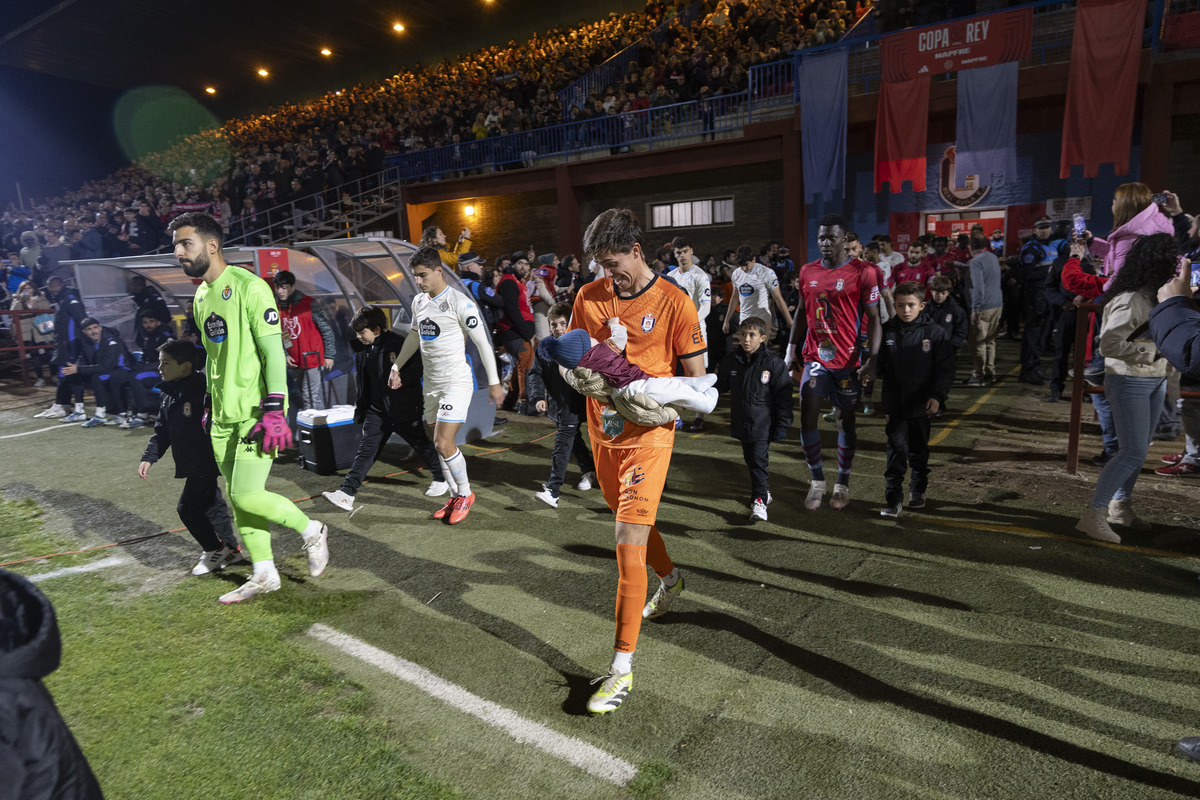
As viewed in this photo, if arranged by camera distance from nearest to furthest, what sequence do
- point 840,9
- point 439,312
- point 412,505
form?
point 439,312 < point 412,505 < point 840,9

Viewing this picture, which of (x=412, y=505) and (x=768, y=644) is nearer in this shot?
(x=768, y=644)

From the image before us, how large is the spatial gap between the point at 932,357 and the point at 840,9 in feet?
53.9

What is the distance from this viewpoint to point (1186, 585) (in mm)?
4023

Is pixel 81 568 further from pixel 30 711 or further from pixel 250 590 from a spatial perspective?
pixel 30 711

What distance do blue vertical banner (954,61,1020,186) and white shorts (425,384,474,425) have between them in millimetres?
12921

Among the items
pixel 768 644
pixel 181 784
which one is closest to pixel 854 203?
pixel 768 644

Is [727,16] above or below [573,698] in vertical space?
above

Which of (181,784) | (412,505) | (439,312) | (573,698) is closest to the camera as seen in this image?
(181,784)

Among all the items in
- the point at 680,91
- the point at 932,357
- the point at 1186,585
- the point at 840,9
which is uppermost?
the point at 840,9

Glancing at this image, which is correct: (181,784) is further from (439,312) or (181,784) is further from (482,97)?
(482,97)

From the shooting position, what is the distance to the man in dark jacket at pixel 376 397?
6020 millimetres

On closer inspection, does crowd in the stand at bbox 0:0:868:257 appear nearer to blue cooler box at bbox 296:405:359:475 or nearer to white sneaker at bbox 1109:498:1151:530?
blue cooler box at bbox 296:405:359:475

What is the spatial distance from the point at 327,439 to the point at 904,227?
15.5m

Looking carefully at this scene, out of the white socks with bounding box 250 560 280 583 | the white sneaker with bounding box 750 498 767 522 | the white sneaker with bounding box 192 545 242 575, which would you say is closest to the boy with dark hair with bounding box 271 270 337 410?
the white sneaker with bounding box 192 545 242 575
